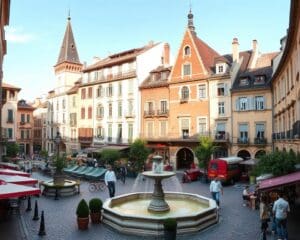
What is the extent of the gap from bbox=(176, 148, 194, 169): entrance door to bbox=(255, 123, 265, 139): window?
9.09 m

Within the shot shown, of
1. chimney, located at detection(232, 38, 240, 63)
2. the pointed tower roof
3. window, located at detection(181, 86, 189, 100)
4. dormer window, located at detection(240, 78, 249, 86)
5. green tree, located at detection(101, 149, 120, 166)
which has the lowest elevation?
Answer: green tree, located at detection(101, 149, 120, 166)

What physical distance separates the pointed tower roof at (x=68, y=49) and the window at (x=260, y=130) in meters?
36.7

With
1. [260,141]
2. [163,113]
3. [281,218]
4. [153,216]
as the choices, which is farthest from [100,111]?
[281,218]

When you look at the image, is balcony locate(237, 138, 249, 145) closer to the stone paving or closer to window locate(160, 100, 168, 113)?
window locate(160, 100, 168, 113)

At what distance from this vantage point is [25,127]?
2857 inches

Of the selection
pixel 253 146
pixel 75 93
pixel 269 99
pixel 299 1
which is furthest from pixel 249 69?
pixel 75 93

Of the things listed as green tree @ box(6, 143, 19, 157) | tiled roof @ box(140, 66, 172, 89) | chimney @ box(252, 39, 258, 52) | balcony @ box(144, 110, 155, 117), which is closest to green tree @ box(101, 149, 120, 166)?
balcony @ box(144, 110, 155, 117)

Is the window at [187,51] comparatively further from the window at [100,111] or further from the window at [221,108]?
the window at [100,111]

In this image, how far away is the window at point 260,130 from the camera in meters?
34.5

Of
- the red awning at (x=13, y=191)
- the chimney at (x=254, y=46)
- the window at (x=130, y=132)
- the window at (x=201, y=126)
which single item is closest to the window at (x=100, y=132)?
the window at (x=130, y=132)

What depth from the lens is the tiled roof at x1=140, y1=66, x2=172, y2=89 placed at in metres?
41.8

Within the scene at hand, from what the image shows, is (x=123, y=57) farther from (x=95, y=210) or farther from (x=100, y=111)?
(x=95, y=210)

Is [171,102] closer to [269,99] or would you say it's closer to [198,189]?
[269,99]

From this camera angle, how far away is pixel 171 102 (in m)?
40.6
